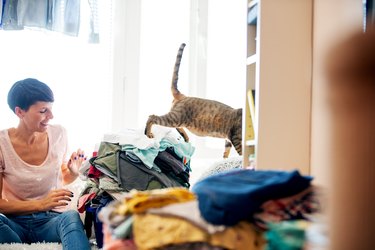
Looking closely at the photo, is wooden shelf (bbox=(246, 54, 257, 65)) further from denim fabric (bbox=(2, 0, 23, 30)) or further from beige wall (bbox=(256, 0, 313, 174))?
denim fabric (bbox=(2, 0, 23, 30))

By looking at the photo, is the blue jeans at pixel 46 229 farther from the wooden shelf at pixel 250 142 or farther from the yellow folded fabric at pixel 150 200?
the yellow folded fabric at pixel 150 200

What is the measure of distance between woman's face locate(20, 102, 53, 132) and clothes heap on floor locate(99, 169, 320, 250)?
4.94 feet

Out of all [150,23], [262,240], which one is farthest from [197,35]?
[262,240]

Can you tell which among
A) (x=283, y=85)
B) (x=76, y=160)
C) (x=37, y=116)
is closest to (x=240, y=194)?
(x=283, y=85)

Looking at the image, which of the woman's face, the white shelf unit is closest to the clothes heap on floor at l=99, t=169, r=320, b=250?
the white shelf unit

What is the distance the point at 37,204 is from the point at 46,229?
0.41 ft

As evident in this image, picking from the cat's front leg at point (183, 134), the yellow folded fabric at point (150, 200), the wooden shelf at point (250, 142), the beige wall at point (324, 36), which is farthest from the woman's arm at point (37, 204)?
the yellow folded fabric at point (150, 200)

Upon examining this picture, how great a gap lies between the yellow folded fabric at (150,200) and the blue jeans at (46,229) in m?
1.09

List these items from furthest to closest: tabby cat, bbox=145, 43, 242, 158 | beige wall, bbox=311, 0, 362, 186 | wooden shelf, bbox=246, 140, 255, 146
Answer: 1. tabby cat, bbox=145, 43, 242, 158
2. wooden shelf, bbox=246, 140, 255, 146
3. beige wall, bbox=311, 0, 362, 186

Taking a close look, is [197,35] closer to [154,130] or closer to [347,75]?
[154,130]

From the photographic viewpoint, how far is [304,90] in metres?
1.66

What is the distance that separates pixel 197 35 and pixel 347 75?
2647mm

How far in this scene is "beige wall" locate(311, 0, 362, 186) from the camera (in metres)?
0.53

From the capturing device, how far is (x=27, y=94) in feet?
7.47
